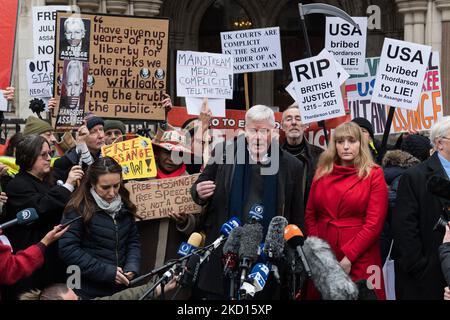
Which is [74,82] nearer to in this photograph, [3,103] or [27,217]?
[3,103]

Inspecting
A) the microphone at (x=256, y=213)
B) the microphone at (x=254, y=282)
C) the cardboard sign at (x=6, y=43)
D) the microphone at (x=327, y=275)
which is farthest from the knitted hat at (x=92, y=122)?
the microphone at (x=254, y=282)

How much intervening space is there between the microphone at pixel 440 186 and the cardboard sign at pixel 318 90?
331 centimetres

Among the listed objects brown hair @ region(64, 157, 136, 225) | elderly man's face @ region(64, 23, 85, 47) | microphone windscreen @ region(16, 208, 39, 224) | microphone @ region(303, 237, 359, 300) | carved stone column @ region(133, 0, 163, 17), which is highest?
carved stone column @ region(133, 0, 163, 17)

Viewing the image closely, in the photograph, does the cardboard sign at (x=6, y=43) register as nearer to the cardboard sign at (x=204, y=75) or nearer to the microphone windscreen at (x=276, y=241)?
the cardboard sign at (x=204, y=75)

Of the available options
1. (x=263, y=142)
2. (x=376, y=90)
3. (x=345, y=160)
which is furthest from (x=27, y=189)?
(x=376, y=90)

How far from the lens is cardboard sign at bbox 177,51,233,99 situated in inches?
390

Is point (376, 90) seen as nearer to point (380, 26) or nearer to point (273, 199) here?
point (273, 199)

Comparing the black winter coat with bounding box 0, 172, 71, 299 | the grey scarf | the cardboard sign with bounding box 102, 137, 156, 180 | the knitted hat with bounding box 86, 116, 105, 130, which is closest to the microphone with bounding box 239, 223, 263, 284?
the grey scarf

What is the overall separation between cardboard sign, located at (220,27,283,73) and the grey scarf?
4504 millimetres

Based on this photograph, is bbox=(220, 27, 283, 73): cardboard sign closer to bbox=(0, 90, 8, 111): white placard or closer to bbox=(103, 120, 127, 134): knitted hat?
bbox=(103, 120, 127, 134): knitted hat

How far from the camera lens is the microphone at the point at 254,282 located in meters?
5.13

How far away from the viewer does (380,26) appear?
19422 millimetres

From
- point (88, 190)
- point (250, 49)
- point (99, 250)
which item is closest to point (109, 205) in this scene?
point (88, 190)

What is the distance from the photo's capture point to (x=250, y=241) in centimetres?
548
